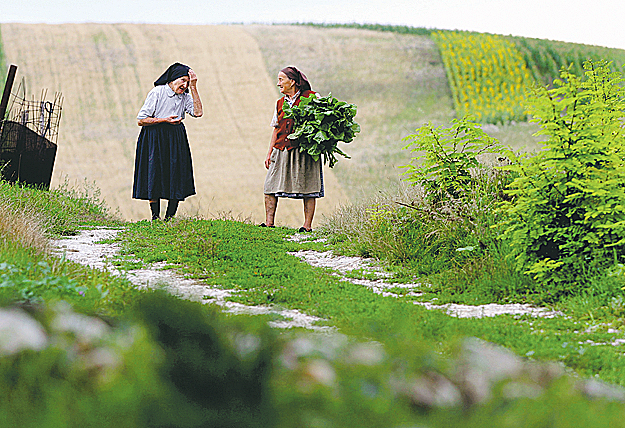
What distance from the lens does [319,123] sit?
9.57m

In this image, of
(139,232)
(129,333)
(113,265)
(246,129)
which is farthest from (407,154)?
(129,333)

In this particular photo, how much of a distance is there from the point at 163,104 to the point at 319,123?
2.43 m

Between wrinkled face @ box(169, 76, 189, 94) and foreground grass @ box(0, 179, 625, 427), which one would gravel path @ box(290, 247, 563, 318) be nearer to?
foreground grass @ box(0, 179, 625, 427)

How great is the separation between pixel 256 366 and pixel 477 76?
25923mm

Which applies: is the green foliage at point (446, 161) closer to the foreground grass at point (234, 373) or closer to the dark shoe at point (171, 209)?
the foreground grass at point (234, 373)

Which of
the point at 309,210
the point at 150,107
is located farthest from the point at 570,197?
the point at 150,107

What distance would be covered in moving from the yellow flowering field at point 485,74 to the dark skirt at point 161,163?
1474cm

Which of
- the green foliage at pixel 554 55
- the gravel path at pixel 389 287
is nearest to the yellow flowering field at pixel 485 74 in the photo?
the green foliage at pixel 554 55

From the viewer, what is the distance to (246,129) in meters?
20.3

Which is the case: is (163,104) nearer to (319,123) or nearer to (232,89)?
(319,123)

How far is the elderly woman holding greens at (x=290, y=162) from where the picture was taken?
32.6ft

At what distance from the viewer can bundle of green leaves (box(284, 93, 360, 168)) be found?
960 centimetres

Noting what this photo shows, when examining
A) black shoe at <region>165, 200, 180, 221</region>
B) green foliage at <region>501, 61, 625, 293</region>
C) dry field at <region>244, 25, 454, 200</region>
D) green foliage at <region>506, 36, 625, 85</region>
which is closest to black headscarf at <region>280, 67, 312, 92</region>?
black shoe at <region>165, 200, 180, 221</region>

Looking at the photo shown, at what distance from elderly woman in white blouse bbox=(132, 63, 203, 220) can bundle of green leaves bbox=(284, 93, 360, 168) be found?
1.57 meters
